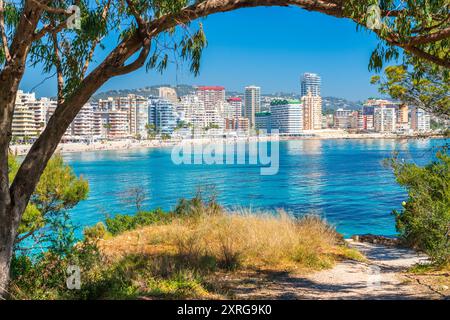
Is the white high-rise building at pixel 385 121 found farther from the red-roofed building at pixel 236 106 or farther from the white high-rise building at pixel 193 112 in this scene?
the red-roofed building at pixel 236 106

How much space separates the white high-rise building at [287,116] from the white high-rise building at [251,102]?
10.6 metres

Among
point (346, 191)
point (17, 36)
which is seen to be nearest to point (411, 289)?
point (17, 36)

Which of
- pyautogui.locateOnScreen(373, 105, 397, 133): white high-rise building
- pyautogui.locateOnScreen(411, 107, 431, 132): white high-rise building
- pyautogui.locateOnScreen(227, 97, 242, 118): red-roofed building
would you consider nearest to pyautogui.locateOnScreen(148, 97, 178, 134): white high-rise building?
pyautogui.locateOnScreen(227, 97, 242, 118): red-roofed building

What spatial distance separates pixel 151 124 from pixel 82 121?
69.3 ft

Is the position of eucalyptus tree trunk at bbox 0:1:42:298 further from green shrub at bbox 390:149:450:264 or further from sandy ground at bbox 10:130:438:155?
sandy ground at bbox 10:130:438:155

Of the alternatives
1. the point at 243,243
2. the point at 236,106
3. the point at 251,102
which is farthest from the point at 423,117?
the point at 251,102

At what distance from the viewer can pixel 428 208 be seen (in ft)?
21.9

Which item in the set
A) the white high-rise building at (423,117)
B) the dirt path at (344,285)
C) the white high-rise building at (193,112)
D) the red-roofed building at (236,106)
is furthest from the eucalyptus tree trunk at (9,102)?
the red-roofed building at (236,106)

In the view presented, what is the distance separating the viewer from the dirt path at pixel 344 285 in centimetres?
465

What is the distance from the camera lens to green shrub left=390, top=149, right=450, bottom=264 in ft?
19.3

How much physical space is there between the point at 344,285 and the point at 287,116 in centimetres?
14890

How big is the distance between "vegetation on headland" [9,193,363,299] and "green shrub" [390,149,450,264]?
3.91ft
